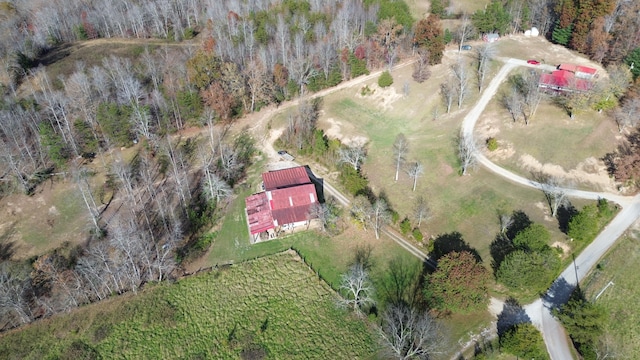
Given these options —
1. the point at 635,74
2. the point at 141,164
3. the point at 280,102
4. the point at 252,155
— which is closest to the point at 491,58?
the point at 635,74

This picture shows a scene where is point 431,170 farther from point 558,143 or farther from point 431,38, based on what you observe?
point 431,38

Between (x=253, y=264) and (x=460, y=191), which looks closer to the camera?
(x=253, y=264)

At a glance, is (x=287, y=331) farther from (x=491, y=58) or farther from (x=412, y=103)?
(x=491, y=58)

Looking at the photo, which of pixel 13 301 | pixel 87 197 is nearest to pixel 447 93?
pixel 87 197

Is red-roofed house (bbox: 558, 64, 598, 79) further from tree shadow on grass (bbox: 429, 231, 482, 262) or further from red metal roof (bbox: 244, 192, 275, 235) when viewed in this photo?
red metal roof (bbox: 244, 192, 275, 235)

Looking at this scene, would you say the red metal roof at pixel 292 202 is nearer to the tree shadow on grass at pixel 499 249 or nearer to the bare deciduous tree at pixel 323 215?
the bare deciduous tree at pixel 323 215

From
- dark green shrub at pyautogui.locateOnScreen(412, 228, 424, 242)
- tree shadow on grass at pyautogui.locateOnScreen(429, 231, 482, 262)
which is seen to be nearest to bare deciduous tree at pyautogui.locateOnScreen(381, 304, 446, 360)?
tree shadow on grass at pyautogui.locateOnScreen(429, 231, 482, 262)

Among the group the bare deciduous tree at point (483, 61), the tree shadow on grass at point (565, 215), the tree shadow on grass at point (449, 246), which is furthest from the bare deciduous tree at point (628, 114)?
the tree shadow on grass at point (449, 246)
